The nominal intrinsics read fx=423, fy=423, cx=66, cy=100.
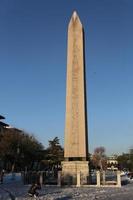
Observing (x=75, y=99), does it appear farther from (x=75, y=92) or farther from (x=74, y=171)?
(x=74, y=171)

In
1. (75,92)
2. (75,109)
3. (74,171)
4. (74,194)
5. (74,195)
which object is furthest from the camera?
(74,171)

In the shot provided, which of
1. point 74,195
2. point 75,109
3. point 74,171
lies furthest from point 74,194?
point 75,109

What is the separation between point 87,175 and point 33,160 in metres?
48.1

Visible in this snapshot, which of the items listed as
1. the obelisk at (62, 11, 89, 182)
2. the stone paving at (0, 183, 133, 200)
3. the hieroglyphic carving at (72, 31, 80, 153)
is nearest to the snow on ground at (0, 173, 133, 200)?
the stone paving at (0, 183, 133, 200)

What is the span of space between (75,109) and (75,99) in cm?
75

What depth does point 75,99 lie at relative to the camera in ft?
104

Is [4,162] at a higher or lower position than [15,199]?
higher

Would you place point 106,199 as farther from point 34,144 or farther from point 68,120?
point 34,144

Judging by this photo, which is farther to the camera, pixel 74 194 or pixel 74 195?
pixel 74 194

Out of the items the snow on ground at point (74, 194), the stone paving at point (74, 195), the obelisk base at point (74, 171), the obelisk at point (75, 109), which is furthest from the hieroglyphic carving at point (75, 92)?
the stone paving at point (74, 195)

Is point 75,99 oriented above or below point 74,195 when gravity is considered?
above

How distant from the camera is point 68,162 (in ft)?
105

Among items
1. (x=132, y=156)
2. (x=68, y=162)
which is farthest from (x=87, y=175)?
(x=132, y=156)

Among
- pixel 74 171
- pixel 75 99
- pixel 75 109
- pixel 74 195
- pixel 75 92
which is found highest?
pixel 75 92
